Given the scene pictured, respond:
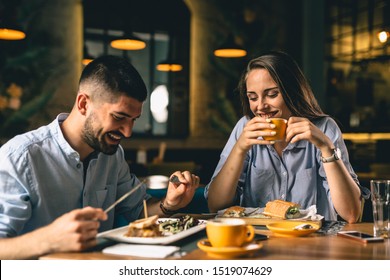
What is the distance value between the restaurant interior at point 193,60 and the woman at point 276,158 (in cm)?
526

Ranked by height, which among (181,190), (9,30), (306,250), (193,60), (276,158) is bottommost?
(306,250)

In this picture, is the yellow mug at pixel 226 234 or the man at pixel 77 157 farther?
the man at pixel 77 157

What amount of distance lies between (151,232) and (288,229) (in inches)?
17.7

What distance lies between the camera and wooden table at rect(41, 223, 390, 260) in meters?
1.26

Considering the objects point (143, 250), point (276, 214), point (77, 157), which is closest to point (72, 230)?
point (143, 250)

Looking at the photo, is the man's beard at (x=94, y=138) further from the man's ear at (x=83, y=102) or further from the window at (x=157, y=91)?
the window at (x=157, y=91)

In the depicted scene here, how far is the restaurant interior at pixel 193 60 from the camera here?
795 cm

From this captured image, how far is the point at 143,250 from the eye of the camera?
1281mm

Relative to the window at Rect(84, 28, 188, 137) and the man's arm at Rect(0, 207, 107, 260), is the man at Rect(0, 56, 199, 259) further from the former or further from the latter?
the window at Rect(84, 28, 188, 137)

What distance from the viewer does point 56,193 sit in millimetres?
1661

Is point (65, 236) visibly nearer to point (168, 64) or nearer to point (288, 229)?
point (288, 229)

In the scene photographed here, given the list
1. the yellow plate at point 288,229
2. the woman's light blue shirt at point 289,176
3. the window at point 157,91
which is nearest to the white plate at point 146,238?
the yellow plate at point 288,229
